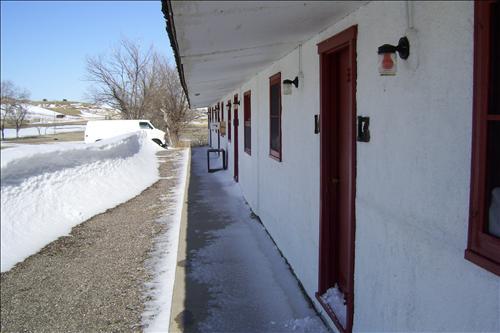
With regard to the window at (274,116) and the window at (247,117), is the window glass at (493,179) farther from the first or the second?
the window at (247,117)

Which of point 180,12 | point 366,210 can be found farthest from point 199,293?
point 180,12

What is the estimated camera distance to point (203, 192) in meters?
10.6

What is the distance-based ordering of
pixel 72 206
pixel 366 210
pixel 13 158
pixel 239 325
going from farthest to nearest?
pixel 72 206, pixel 13 158, pixel 239 325, pixel 366 210

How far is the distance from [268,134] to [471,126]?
496cm

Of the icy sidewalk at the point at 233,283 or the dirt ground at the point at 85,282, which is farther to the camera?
the dirt ground at the point at 85,282

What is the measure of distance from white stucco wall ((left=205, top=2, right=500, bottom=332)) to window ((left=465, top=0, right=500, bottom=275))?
6cm

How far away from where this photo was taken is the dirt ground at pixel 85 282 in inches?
160

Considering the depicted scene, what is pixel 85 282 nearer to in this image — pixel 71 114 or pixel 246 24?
pixel 246 24

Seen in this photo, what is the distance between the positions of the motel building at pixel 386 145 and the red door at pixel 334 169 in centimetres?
1

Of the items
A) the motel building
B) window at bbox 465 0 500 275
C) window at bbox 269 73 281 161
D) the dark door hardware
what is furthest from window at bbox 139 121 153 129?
window at bbox 465 0 500 275

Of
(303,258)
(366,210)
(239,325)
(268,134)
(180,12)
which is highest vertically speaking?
(180,12)

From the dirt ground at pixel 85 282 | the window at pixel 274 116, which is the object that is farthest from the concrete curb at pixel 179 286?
the window at pixel 274 116

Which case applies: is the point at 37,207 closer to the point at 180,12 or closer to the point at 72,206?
the point at 72,206

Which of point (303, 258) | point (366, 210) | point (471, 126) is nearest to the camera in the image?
point (471, 126)
